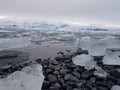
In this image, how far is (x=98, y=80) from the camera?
4207 millimetres

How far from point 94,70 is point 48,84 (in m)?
1.31

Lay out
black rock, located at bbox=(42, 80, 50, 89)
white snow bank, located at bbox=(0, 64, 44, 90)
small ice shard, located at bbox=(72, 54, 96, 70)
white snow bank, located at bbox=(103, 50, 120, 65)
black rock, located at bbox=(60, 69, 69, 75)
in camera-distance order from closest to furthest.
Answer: white snow bank, located at bbox=(0, 64, 44, 90)
black rock, located at bbox=(42, 80, 50, 89)
black rock, located at bbox=(60, 69, 69, 75)
small ice shard, located at bbox=(72, 54, 96, 70)
white snow bank, located at bbox=(103, 50, 120, 65)

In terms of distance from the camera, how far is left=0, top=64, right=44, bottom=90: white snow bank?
10.7 ft

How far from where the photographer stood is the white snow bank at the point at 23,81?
10.7ft

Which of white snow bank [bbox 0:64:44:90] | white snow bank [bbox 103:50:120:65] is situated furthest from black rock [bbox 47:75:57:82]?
white snow bank [bbox 103:50:120:65]

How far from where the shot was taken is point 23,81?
3.40 m

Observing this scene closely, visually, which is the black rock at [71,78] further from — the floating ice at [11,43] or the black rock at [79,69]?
the floating ice at [11,43]

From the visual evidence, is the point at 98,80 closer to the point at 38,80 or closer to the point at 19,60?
the point at 38,80

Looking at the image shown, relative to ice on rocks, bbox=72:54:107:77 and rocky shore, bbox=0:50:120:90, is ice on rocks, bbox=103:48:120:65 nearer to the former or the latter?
rocky shore, bbox=0:50:120:90

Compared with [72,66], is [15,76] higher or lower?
higher

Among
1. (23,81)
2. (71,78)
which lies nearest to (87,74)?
(71,78)

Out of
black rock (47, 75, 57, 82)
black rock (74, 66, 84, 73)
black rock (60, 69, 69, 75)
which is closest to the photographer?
black rock (47, 75, 57, 82)

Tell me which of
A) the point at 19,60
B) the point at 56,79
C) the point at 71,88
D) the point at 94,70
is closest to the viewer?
the point at 71,88

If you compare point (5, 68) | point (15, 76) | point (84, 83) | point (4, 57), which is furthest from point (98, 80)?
point (4, 57)
